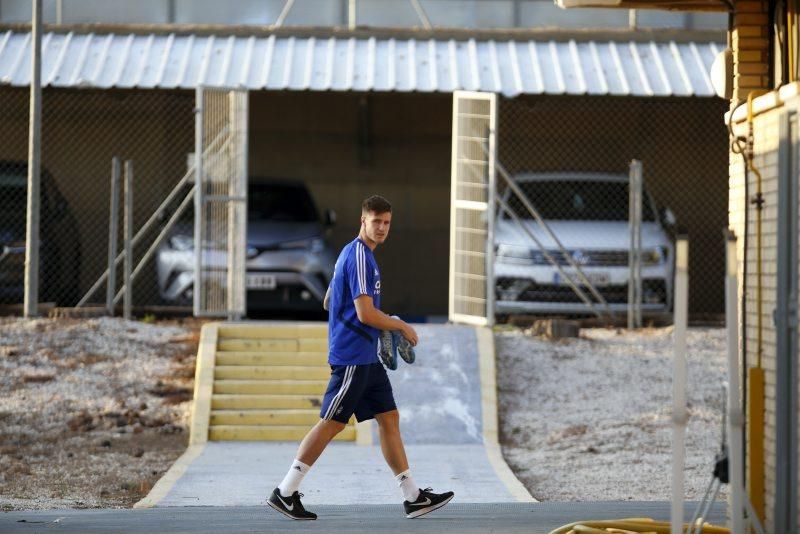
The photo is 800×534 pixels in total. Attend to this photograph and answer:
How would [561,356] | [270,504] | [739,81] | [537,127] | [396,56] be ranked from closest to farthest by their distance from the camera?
1. [739,81]
2. [270,504]
3. [561,356]
4. [396,56]
5. [537,127]

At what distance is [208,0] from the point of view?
17.7 metres

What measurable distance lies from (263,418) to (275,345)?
129 centimetres

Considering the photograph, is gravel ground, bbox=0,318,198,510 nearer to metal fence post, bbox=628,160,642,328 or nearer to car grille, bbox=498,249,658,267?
car grille, bbox=498,249,658,267

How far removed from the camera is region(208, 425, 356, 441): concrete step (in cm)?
1159

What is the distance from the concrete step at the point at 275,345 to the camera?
12953mm

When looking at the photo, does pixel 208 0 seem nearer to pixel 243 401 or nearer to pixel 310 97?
pixel 310 97

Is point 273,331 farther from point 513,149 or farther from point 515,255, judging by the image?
point 513,149

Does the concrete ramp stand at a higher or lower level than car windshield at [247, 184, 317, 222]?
lower

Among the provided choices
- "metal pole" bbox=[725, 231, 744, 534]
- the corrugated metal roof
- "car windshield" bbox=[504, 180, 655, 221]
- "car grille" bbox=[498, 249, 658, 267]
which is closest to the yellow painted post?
"car grille" bbox=[498, 249, 658, 267]

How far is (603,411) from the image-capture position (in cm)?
1213

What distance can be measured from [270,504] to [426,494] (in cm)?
80

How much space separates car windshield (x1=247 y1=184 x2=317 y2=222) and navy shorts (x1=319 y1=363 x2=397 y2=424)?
29.2 feet

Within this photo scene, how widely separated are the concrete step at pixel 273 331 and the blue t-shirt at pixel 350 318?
5.74m

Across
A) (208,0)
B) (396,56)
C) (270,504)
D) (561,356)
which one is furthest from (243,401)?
(208,0)
